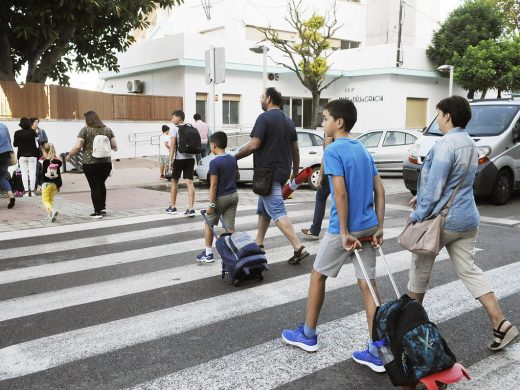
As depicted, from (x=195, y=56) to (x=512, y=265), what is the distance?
20.1 metres

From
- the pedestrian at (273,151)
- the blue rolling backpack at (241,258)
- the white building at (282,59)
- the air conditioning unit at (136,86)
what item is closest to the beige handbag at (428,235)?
the blue rolling backpack at (241,258)

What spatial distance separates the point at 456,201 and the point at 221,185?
285 cm

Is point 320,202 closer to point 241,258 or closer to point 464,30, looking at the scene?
point 241,258

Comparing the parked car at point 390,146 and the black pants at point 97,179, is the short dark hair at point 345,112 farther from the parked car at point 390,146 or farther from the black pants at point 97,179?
the parked car at point 390,146

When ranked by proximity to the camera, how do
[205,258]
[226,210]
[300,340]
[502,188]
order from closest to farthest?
[300,340]
[226,210]
[205,258]
[502,188]

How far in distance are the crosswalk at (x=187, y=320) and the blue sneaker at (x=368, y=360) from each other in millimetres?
51

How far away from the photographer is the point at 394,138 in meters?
16.7

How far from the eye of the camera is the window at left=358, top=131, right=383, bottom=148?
1684 cm


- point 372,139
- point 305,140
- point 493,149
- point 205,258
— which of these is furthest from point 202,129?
point 205,258

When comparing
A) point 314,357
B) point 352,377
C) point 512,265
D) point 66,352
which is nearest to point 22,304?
point 66,352

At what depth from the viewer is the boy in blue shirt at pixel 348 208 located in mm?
3449

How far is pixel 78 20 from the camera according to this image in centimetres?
1633

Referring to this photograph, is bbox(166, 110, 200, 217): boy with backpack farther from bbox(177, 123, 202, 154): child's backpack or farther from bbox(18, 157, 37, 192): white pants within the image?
bbox(18, 157, 37, 192): white pants

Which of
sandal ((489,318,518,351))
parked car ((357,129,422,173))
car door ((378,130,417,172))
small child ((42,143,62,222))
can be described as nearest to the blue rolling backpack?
sandal ((489,318,518,351))
